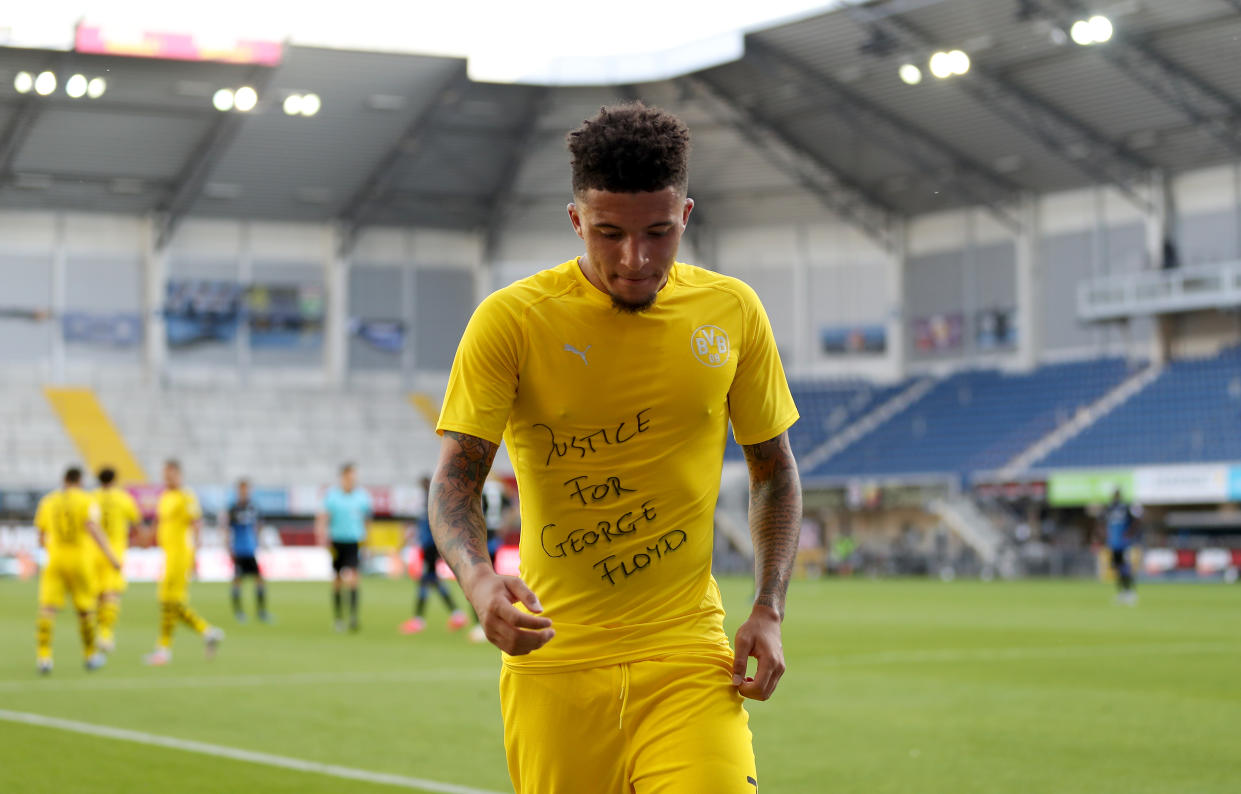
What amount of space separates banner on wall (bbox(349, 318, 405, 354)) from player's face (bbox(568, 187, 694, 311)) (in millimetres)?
57152

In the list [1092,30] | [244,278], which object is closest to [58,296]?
[244,278]

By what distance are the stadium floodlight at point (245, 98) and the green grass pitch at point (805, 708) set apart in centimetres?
2756

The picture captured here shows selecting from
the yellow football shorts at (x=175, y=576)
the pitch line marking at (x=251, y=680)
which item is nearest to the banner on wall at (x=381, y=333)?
the yellow football shorts at (x=175, y=576)

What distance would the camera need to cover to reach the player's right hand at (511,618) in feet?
11.1

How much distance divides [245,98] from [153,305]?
1287 centimetres

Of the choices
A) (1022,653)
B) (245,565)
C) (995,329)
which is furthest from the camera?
(995,329)

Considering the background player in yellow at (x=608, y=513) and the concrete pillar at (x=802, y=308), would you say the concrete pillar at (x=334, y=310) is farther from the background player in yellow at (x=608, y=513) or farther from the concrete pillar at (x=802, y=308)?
the background player in yellow at (x=608, y=513)

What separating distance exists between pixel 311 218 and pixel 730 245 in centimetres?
1600

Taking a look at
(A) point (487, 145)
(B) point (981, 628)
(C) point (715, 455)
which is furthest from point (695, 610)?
(A) point (487, 145)

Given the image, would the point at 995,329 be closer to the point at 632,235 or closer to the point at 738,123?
the point at 738,123

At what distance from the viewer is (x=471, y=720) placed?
11.6m

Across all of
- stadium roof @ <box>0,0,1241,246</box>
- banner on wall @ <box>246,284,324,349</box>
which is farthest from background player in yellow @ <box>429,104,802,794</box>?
banner on wall @ <box>246,284,324,349</box>

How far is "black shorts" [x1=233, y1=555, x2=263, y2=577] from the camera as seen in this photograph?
24.5m

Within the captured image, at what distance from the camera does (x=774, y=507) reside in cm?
417
